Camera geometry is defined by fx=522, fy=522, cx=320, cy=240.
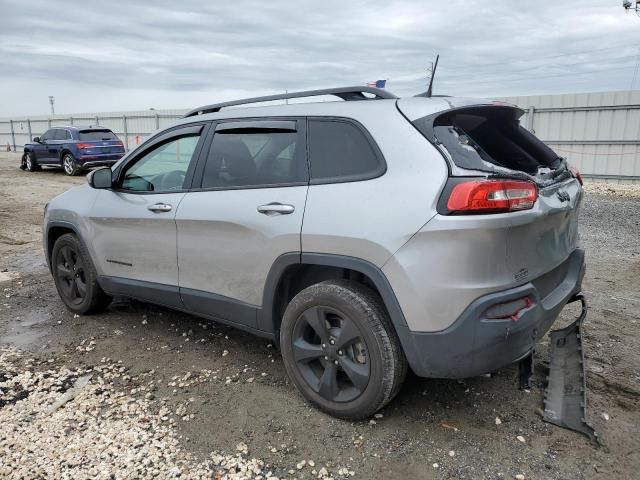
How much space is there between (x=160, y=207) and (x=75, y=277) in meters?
1.51

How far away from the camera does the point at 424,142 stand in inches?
104

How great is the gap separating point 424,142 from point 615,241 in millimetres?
5823

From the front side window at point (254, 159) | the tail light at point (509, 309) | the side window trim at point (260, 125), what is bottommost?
the tail light at point (509, 309)

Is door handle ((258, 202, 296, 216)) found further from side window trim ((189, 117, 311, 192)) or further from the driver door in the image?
the driver door

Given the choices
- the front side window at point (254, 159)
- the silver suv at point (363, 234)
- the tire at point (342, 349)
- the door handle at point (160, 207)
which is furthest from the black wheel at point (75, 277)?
the tire at point (342, 349)

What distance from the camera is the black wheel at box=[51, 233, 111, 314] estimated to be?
452 cm

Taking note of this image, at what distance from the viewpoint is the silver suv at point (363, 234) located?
249 cm

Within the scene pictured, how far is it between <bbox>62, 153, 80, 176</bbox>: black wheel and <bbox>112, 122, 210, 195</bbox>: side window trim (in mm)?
14381

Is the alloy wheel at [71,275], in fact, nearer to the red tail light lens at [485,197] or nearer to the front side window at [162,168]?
the front side window at [162,168]

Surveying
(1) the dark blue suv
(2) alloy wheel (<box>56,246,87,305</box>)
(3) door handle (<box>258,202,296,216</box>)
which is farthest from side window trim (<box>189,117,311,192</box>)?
(1) the dark blue suv

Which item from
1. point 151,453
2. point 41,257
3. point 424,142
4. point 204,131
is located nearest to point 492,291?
point 424,142

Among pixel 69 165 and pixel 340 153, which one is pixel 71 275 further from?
pixel 69 165

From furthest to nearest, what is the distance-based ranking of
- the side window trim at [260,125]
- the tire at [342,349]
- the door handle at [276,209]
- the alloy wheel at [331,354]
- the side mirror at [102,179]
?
1. the side mirror at [102,179]
2. the side window trim at [260,125]
3. the door handle at [276,209]
4. the alloy wheel at [331,354]
5. the tire at [342,349]

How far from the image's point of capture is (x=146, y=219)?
387 cm
